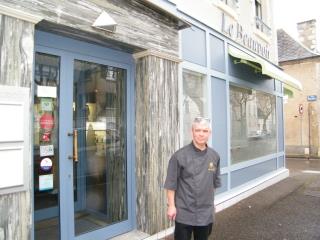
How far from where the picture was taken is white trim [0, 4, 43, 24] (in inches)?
117

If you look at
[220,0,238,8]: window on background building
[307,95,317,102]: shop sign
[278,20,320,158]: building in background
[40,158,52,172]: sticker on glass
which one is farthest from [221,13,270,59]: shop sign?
[307,95,317,102]: shop sign

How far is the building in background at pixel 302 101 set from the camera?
17.0 m

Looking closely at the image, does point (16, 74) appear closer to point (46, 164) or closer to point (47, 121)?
point (47, 121)

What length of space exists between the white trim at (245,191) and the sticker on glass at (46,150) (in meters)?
3.61

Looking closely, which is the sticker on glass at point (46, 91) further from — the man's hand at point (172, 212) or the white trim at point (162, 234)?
the white trim at point (162, 234)

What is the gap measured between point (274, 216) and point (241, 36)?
4.35 metres

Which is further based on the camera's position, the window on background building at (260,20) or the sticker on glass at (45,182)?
the window on background building at (260,20)

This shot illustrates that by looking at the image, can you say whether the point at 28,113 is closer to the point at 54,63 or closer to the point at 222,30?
the point at 54,63

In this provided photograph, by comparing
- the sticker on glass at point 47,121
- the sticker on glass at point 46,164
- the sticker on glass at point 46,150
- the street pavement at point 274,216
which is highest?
the sticker on glass at point 47,121

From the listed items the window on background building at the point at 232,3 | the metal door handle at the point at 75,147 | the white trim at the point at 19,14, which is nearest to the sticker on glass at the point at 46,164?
the metal door handle at the point at 75,147

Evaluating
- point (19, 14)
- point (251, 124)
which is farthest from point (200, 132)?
point (251, 124)

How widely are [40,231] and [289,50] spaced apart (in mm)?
17219

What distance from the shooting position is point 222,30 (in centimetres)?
706

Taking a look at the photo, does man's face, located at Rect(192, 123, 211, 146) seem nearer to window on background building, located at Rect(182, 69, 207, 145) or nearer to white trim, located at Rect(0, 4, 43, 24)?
white trim, located at Rect(0, 4, 43, 24)
